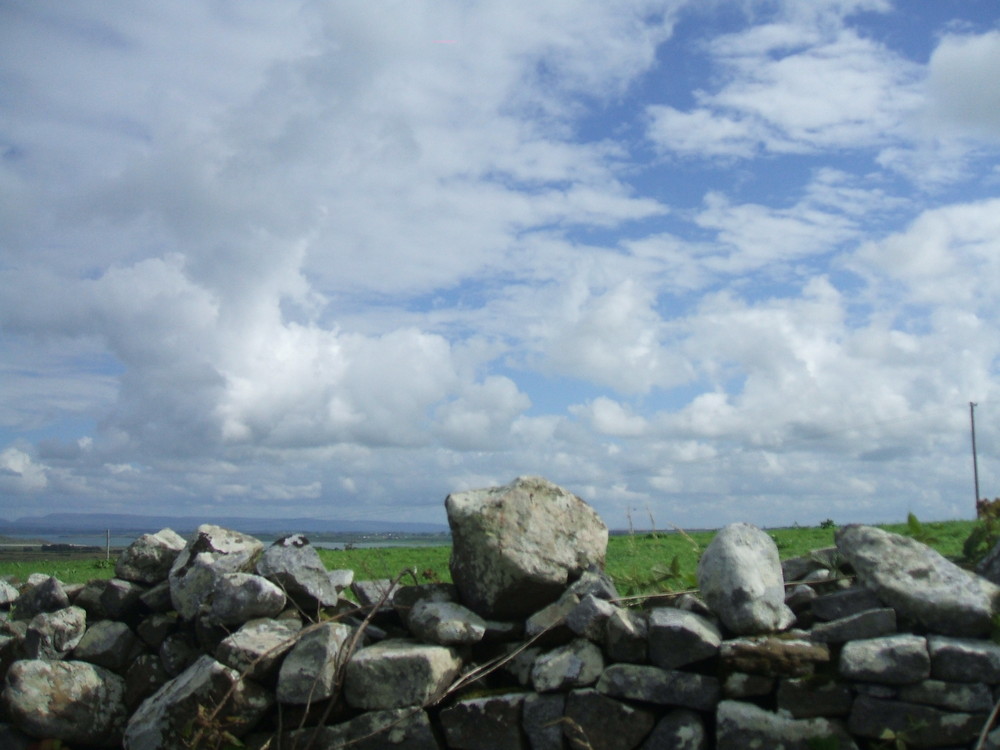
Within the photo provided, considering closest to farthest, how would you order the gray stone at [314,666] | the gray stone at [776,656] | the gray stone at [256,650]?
the gray stone at [776,656] → the gray stone at [314,666] → the gray stone at [256,650]

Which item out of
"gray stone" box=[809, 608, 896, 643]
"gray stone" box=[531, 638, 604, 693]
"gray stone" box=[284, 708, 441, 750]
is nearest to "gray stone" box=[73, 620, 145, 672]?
"gray stone" box=[284, 708, 441, 750]

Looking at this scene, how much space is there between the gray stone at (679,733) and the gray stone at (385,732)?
1.64 metres

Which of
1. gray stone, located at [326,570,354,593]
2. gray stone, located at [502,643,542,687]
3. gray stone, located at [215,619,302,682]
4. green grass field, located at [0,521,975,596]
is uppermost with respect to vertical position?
gray stone, located at [326,570,354,593]

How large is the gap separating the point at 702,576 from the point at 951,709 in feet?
6.15

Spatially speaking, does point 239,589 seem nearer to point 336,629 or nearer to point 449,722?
point 336,629

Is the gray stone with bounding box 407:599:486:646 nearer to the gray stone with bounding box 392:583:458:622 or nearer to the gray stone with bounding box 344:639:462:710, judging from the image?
the gray stone with bounding box 344:639:462:710

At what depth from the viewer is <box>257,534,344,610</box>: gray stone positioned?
7.86m

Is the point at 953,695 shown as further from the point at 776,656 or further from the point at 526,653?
the point at 526,653

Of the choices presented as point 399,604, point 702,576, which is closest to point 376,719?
point 399,604

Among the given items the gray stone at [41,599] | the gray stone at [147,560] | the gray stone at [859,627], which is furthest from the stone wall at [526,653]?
the gray stone at [41,599]

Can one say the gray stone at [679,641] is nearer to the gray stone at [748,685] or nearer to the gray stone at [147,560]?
the gray stone at [748,685]

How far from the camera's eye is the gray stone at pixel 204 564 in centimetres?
820

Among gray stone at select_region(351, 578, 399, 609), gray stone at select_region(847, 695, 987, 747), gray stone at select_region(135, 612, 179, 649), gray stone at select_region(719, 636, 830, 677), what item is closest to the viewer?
gray stone at select_region(847, 695, 987, 747)

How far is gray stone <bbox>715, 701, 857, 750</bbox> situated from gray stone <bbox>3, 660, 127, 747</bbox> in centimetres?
521
